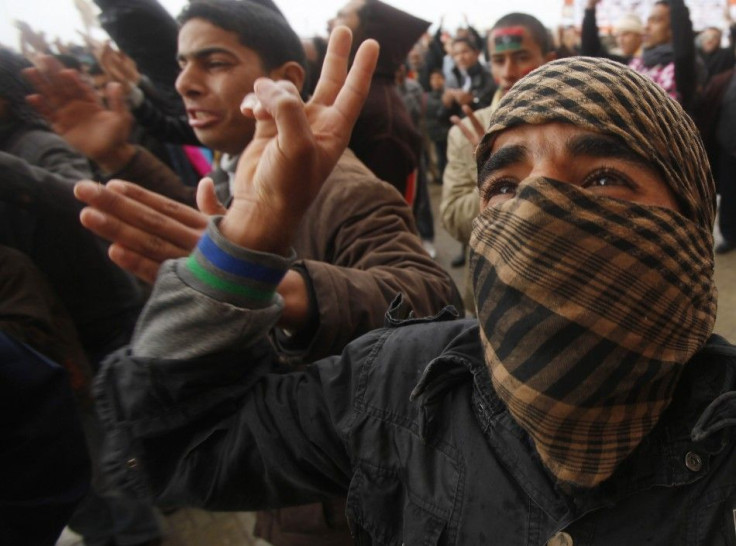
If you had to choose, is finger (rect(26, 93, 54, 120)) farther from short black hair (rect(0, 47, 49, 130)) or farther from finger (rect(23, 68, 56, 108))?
short black hair (rect(0, 47, 49, 130))

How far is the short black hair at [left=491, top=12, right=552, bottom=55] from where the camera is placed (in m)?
2.81

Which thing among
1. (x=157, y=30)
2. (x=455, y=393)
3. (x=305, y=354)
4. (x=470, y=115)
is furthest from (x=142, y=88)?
(x=455, y=393)

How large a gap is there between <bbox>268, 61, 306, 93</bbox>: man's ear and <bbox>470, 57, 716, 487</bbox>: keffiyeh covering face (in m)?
1.26

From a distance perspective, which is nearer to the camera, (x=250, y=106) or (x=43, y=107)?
(x=250, y=106)

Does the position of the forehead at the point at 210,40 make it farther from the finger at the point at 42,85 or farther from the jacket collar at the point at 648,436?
the jacket collar at the point at 648,436

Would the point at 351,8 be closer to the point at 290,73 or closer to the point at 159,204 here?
the point at 290,73

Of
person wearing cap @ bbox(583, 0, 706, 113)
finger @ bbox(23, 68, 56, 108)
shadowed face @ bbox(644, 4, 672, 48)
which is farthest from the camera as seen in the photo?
shadowed face @ bbox(644, 4, 672, 48)

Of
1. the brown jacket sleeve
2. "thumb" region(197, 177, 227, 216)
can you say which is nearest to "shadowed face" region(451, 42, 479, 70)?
the brown jacket sleeve

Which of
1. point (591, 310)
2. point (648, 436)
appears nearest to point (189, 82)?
point (591, 310)

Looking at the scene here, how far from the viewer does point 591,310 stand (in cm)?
76

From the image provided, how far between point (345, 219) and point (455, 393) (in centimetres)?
63

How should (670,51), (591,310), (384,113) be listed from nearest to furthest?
(591,310) < (384,113) < (670,51)

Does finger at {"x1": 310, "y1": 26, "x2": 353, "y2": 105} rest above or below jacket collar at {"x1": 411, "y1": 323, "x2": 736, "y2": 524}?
above

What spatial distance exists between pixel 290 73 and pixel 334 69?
0.88 meters
